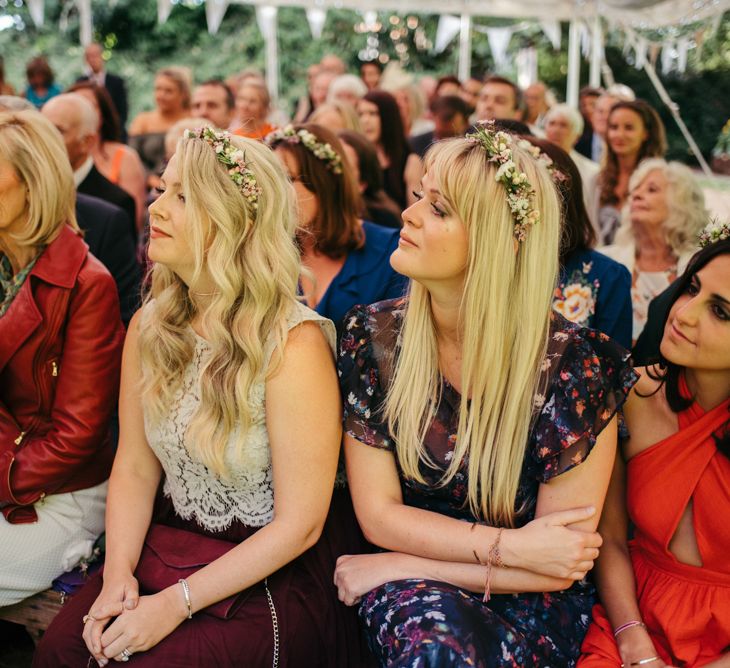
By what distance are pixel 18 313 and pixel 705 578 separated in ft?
6.70

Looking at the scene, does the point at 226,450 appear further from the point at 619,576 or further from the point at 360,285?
the point at 360,285

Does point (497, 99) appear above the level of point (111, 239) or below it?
above

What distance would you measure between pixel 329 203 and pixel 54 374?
1345 mm

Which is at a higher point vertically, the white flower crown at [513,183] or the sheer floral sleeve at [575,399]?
the white flower crown at [513,183]

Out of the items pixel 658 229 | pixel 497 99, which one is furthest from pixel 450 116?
pixel 658 229

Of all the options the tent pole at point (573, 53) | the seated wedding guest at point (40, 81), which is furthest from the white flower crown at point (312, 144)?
the tent pole at point (573, 53)

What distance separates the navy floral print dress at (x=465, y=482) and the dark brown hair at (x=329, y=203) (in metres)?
1.13

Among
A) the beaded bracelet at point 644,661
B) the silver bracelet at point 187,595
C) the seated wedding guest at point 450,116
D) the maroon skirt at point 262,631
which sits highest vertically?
the seated wedding guest at point 450,116

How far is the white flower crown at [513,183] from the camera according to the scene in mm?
2014

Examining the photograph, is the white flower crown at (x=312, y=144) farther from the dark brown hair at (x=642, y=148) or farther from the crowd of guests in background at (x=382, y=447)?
the dark brown hair at (x=642, y=148)

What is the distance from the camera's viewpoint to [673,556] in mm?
2105

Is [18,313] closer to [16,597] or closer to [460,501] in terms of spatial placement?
[16,597]

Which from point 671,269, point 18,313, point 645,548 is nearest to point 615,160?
point 671,269

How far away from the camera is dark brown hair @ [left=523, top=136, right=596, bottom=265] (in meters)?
3.06
